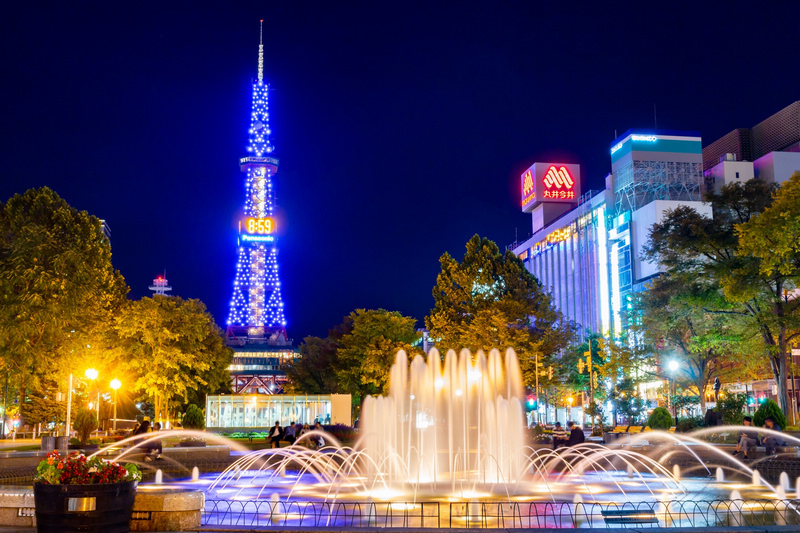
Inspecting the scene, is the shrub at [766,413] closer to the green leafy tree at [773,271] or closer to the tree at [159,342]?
the green leafy tree at [773,271]

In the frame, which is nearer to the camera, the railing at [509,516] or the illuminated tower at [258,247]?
the railing at [509,516]

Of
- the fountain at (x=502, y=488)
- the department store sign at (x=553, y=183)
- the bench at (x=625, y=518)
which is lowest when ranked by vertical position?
the fountain at (x=502, y=488)

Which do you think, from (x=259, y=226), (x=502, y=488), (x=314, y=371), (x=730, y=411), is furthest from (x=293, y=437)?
(x=259, y=226)

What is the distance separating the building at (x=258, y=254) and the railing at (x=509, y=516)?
563 ft

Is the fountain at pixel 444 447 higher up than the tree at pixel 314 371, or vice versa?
the tree at pixel 314 371

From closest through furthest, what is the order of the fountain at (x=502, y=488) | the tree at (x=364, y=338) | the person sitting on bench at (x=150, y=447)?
the fountain at (x=502, y=488) < the person sitting on bench at (x=150, y=447) < the tree at (x=364, y=338)

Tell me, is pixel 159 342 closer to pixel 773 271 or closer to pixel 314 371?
pixel 314 371

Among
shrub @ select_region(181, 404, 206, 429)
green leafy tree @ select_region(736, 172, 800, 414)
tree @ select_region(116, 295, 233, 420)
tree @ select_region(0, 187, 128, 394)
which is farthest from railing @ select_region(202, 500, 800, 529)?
tree @ select_region(116, 295, 233, 420)

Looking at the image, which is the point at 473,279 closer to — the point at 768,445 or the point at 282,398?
the point at 282,398

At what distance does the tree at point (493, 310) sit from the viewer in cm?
4756

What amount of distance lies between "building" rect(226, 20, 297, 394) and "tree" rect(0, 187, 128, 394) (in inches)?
5827

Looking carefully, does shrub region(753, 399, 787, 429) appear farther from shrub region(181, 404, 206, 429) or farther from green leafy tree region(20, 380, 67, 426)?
green leafy tree region(20, 380, 67, 426)

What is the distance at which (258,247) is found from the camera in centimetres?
18712

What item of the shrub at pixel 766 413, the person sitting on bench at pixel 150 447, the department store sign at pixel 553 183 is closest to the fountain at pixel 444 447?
the person sitting on bench at pixel 150 447
